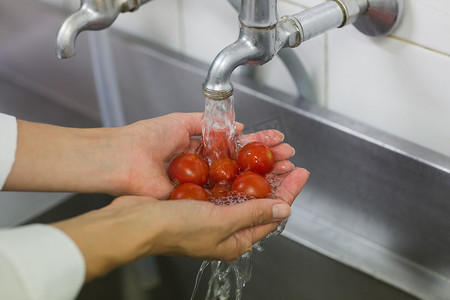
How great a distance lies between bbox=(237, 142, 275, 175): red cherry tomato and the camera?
2.75ft

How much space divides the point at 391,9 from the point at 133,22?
61 cm

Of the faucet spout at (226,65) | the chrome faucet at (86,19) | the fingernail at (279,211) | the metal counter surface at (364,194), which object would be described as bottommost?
the metal counter surface at (364,194)

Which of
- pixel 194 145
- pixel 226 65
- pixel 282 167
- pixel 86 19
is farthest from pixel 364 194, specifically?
pixel 86 19

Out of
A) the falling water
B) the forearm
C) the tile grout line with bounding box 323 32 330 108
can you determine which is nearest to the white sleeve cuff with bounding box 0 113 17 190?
the forearm

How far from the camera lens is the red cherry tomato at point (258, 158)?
838 mm

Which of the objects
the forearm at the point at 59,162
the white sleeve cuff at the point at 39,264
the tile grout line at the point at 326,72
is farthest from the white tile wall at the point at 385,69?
the white sleeve cuff at the point at 39,264

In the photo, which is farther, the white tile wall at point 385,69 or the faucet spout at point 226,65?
the white tile wall at point 385,69

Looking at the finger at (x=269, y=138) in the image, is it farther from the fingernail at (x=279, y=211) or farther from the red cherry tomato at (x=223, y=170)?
the fingernail at (x=279, y=211)

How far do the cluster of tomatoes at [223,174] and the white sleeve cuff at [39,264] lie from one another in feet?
0.66

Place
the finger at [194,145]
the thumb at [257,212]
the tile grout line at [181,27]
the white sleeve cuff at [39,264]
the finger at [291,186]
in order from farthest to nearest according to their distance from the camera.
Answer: the tile grout line at [181,27], the finger at [194,145], the finger at [291,186], the thumb at [257,212], the white sleeve cuff at [39,264]

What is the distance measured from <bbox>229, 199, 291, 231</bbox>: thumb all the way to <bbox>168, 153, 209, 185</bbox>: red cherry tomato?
132mm

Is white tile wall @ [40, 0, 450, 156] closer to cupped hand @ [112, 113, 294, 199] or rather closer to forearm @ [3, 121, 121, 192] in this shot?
cupped hand @ [112, 113, 294, 199]

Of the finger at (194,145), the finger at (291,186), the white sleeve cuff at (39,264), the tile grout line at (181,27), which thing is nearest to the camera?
the white sleeve cuff at (39,264)

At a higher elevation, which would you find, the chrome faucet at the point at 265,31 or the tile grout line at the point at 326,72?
the chrome faucet at the point at 265,31
